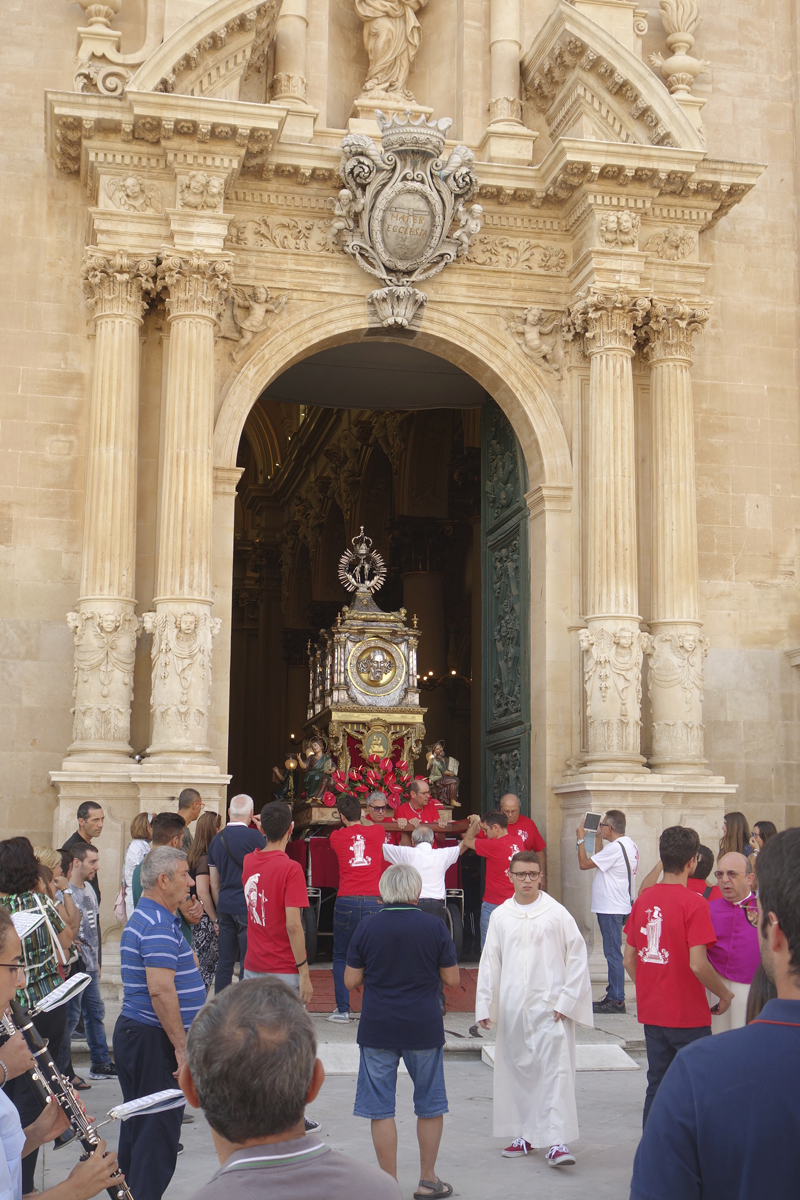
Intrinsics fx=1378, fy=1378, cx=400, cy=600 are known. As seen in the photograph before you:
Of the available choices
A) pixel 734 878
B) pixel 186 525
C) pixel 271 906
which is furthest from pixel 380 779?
pixel 734 878

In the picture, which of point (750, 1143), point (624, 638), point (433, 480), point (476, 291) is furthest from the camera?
point (433, 480)

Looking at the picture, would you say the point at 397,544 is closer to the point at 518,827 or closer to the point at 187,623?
the point at 187,623

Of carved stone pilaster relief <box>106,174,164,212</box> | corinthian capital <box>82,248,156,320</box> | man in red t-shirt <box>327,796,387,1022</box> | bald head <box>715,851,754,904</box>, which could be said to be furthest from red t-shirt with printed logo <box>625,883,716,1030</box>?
carved stone pilaster relief <box>106,174,164,212</box>

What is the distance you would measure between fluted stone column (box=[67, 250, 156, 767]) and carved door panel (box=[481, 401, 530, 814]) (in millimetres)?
4745

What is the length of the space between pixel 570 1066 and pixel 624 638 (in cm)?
756

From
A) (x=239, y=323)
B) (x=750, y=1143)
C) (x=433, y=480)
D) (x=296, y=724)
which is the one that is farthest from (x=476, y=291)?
(x=296, y=724)

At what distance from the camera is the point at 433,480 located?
84.3 ft

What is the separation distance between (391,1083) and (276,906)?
1.65 metres

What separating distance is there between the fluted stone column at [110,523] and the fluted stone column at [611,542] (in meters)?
4.91

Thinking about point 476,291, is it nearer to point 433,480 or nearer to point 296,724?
point 433,480

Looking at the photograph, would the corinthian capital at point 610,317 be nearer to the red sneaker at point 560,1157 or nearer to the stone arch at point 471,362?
the stone arch at point 471,362

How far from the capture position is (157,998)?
5.90 meters

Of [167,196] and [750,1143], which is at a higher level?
[167,196]

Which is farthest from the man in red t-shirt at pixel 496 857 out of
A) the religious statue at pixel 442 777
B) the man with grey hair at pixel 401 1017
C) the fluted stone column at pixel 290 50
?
the fluted stone column at pixel 290 50
